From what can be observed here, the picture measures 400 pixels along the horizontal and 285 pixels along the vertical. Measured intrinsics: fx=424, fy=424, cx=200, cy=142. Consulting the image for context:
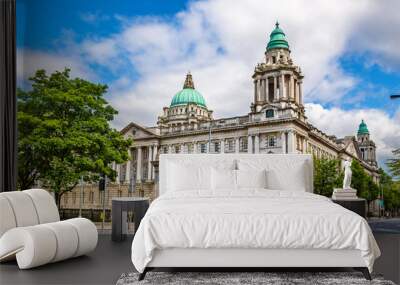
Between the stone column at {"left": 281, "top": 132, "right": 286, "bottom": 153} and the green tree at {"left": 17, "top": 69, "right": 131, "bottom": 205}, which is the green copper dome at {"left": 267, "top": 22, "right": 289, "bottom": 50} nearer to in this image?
the stone column at {"left": 281, "top": 132, "right": 286, "bottom": 153}

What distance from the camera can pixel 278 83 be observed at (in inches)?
264

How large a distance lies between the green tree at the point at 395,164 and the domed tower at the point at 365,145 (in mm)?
208

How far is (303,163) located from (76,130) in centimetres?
421

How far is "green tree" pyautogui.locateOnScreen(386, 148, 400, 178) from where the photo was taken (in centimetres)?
609

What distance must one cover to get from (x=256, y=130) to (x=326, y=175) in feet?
4.38

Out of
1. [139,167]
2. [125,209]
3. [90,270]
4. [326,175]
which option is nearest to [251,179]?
[125,209]

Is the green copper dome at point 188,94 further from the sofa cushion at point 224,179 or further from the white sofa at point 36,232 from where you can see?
the white sofa at point 36,232

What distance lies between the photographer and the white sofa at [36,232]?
3.34 metres

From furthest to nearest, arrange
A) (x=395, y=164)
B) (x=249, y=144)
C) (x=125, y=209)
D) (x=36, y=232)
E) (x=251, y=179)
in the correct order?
(x=249, y=144) → (x=395, y=164) → (x=125, y=209) → (x=251, y=179) → (x=36, y=232)

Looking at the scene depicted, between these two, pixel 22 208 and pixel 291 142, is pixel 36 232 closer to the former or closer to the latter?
pixel 22 208

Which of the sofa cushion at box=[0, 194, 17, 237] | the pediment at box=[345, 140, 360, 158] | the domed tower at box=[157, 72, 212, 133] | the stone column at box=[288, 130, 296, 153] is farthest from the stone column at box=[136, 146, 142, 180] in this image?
the sofa cushion at box=[0, 194, 17, 237]

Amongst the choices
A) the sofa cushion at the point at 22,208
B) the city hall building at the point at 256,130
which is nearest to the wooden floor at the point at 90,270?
the sofa cushion at the point at 22,208

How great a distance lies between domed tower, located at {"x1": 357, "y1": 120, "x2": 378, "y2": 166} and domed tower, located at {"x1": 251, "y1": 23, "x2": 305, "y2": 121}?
87 centimetres

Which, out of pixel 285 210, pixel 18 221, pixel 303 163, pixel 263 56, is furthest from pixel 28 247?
pixel 263 56
